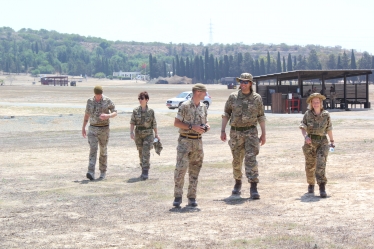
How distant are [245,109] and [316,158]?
1.43 meters

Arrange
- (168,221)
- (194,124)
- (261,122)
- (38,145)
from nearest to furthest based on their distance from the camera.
→ (168,221)
(194,124)
(261,122)
(38,145)

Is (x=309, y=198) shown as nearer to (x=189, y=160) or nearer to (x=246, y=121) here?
(x=246, y=121)

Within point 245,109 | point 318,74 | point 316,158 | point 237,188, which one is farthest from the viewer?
point 318,74

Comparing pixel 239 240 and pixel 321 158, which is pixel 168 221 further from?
pixel 321 158

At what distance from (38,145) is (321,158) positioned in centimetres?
1408

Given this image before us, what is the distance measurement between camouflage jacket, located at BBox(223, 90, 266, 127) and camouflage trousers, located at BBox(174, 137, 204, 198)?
84 cm

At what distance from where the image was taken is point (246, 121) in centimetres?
1049

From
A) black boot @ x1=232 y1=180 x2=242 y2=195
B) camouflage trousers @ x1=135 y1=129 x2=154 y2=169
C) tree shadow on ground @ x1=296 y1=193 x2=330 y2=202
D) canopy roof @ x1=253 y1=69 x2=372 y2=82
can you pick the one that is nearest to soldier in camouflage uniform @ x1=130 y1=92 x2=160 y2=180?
camouflage trousers @ x1=135 y1=129 x2=154 y2=169

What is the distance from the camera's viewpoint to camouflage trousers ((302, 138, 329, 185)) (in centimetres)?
1073

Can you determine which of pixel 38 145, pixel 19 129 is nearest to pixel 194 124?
pixel 38 145

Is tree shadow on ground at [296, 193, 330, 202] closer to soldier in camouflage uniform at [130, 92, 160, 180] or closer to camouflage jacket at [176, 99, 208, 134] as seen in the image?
camouflage jacket at [176, 99, 208, 134]

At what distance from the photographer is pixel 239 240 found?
7.83 metres

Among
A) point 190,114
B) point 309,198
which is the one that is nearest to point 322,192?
point 309,198

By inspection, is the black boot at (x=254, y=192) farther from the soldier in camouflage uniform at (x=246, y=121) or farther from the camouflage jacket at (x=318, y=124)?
the camouflage jacket at (x=318, y=124)
